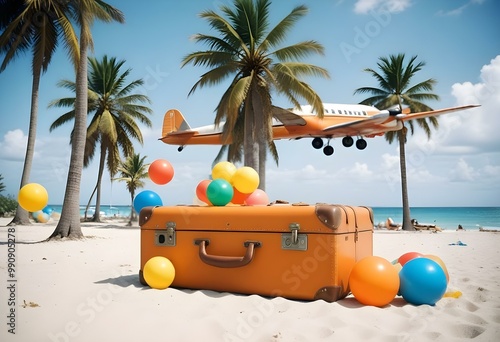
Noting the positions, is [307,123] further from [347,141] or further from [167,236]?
[167,236]

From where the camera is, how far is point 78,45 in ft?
37.8

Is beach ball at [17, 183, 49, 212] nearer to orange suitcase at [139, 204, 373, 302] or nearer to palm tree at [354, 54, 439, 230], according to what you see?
orange suitcase at [139, 204, 373, 302]

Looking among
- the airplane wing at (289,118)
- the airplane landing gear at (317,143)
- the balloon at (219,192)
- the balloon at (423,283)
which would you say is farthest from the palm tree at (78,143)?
the airplane landing gear at (317,143)

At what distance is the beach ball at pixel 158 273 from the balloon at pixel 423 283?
7.00 ft

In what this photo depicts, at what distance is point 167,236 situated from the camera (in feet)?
13.2

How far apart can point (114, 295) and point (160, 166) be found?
6.69 ft

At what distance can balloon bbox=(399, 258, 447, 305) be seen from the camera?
319 centimetres

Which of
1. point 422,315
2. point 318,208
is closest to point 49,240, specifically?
point 318,208

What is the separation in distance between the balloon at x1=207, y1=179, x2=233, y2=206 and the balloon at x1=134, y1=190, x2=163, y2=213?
98 centimetres

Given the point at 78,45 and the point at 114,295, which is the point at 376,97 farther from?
the point at 114,295

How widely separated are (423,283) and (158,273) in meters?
Answer: 2.35

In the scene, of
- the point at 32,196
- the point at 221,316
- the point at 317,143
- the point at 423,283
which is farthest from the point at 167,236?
the point at 317,143

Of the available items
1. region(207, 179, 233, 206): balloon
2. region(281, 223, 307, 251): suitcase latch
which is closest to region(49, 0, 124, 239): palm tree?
region(207, 179, 233, 206): balloon

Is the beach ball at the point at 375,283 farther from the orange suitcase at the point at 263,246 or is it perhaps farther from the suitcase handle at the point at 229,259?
the suitcase handle at the point at 229,259
